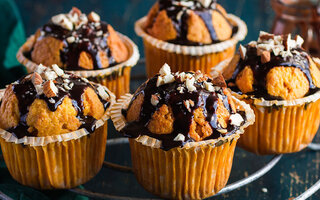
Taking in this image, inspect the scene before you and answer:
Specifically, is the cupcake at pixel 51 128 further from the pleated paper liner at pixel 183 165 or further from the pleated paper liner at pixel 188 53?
the pleated paper liner at pixel 188 53

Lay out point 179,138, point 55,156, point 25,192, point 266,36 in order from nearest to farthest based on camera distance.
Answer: point 179,138
point 55,156
point 25,192
point 266,36

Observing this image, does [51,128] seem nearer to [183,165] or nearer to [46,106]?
[46,106]

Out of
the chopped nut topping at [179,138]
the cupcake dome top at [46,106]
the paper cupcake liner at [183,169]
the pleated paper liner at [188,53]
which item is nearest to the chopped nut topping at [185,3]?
the pleated paper liner at [188,53]

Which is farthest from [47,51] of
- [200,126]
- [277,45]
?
[277,45]

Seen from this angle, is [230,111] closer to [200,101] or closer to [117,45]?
[200,101]

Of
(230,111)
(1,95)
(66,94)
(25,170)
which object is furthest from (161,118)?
(1,95)
